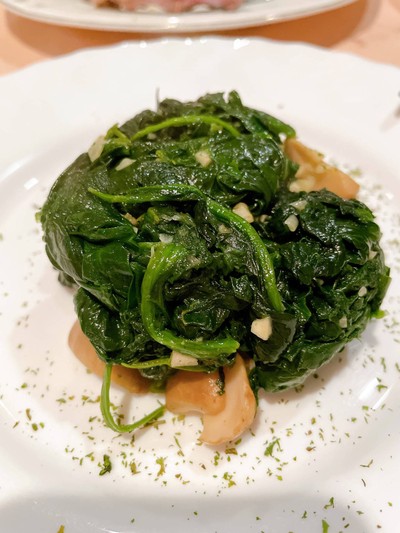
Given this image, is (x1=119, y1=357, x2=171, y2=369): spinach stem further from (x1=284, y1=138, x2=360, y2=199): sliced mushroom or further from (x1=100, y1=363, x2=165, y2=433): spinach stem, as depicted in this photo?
(x1=284, y1=138, x2=360, y2=199): sliced mushroom

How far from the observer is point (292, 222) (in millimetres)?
2883

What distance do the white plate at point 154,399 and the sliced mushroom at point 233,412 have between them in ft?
0.49

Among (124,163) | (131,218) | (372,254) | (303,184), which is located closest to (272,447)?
(372,254)

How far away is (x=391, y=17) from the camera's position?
5.45 m

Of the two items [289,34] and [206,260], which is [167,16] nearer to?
[289,34]

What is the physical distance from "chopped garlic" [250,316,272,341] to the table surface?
142 inches

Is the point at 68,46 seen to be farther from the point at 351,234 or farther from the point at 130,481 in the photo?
the point at 130,481

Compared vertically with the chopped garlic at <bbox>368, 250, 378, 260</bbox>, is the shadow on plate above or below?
below

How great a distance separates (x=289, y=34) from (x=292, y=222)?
328cm

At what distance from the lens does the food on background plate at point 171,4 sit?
4.91 metres

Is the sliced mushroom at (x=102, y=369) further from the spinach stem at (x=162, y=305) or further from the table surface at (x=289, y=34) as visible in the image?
the table surface at (x=289, y=34)

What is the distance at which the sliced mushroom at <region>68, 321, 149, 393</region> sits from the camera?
2.95 meters

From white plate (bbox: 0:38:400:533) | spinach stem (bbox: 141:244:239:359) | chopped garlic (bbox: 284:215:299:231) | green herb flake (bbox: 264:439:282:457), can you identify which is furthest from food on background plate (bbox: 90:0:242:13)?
green herb flake (bbox: 264:439:282:457)

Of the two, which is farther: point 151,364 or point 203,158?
point 203,158
